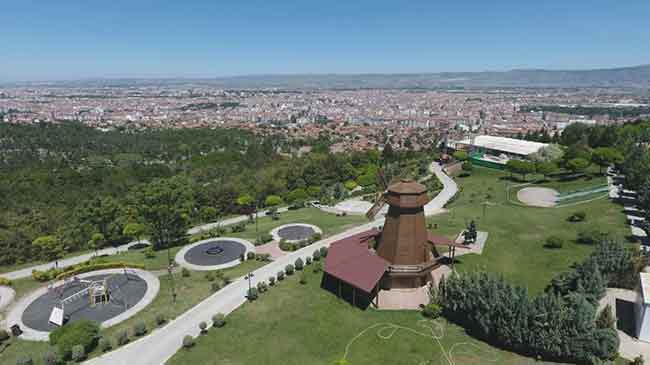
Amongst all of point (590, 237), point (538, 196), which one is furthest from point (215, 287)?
point (538, 196)

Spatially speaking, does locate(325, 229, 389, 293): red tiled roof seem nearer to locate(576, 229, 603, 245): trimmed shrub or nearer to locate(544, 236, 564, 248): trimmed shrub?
locate(544, 236, 564, 248): trimmed shrub

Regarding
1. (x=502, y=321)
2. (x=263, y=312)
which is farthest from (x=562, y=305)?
(x=263, y=312)

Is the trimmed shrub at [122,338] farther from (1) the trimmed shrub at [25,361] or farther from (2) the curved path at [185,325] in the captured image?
(1) the trimmed shrub at [25,361]

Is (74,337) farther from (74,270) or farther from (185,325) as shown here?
(74,270)

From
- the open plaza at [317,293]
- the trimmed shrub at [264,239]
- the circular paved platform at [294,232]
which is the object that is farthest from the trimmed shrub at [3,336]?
the circular paved platform at [294,232]

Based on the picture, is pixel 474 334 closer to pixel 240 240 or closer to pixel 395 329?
pixel 395 329

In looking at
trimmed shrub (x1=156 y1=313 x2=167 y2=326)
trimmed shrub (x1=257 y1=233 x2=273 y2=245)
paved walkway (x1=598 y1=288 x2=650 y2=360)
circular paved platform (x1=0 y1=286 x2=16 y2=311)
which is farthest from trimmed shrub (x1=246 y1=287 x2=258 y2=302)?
paved walkway (x1=598 y1=288 x2=650 y2=360)
